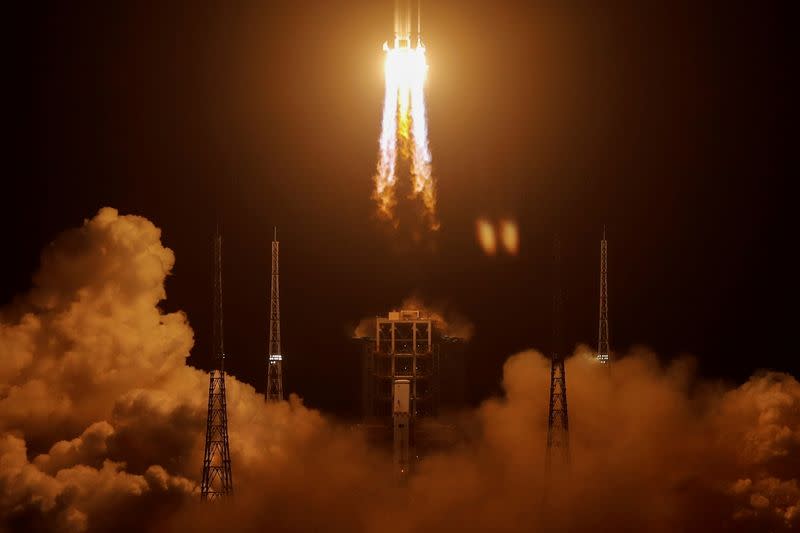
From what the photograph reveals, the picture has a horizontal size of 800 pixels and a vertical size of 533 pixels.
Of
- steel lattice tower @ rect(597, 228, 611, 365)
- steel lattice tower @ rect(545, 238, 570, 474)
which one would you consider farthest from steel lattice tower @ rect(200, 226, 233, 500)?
steel lattice tower @ rect(597, 228, 611, 365)

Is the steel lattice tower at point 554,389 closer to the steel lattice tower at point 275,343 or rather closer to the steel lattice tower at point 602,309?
the steel lattice tower at point 602,309

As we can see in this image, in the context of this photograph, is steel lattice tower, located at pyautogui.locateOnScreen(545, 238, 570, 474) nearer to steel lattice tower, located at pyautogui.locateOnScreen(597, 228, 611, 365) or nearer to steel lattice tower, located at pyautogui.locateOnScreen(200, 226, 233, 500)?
steel lattice tower, located at pyautogui.locateOnScreen(597, 228, 611, 365)

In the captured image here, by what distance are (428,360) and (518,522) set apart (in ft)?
40.1

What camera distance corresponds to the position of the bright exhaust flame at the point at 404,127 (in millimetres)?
102625

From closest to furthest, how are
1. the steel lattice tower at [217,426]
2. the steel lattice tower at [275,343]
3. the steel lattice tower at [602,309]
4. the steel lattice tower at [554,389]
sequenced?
the steel lattice tower at [217,426] < the steel lattice tower at [554,389] < the steel lattice tower at [275,343] < the steel lattice tower at [602,309]

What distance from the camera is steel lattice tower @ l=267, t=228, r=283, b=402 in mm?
104738

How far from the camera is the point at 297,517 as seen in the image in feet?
318

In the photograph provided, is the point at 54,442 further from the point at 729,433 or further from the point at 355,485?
the point at 729,433

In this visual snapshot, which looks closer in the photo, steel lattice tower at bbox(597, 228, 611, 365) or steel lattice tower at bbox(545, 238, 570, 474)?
steel lattice tower at bbox(545, 238, 570, 474)

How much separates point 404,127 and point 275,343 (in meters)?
10.9

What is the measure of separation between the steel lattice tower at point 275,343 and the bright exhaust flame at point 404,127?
216 inches

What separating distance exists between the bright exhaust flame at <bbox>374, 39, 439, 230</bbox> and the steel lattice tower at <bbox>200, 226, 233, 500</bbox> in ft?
44.5

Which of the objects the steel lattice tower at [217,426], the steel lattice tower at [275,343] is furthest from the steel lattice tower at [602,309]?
the steel lattice tower at [217,426]

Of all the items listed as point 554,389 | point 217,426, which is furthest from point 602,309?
point 217,426
